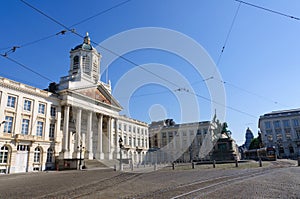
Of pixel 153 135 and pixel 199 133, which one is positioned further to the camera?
pixel 153 135

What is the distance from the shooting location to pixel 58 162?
37.3 meters

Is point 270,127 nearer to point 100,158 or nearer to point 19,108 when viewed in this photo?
point 100,158

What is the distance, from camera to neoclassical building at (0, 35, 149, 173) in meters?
32.3

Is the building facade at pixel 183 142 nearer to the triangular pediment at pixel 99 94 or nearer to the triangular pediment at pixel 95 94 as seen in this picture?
the triangular pediment at pixel 99 94

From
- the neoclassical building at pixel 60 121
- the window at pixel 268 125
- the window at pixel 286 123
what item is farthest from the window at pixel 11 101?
the window at pixel 286 123

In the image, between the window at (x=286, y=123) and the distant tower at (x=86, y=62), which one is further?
the window at (x=286, y=123)

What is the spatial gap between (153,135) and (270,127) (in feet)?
144

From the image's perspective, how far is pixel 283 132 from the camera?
80.4 m

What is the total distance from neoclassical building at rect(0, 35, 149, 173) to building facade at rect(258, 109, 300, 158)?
56145 millimetres

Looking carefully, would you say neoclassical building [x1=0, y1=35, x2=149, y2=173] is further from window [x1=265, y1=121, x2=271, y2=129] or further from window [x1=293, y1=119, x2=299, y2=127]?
window [x1=293, y1=119, x2=299, y2=127]

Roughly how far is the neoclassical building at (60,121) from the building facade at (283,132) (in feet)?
184

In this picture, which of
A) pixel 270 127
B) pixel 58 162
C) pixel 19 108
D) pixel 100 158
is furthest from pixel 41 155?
pixel 270 127

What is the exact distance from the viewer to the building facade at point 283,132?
3066 inches

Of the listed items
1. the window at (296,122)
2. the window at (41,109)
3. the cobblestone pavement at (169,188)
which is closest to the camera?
the cobblestone pavement at (169,188)
